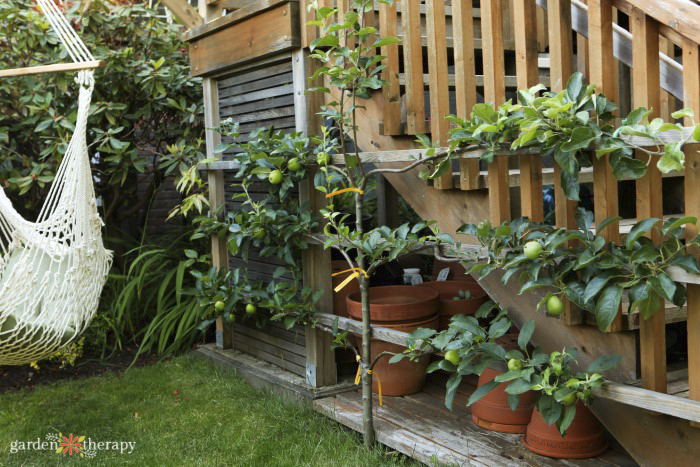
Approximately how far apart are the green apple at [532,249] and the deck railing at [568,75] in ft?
0.63

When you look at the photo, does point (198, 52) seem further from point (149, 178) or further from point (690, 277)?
point (690, 277)

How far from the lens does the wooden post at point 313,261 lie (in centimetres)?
315

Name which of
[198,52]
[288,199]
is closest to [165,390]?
[288,199]

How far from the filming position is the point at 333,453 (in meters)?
2.71

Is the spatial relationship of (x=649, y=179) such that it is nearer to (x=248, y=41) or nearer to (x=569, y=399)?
(x=569, y=399)

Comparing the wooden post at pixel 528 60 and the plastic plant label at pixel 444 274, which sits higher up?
the wooden post at pixel 528 60

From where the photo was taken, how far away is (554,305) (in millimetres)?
2002

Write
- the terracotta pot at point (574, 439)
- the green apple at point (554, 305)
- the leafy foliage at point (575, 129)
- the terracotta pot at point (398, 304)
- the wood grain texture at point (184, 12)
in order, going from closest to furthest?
1. the leafy foliage at point (575, 129)
2. the green apple at point (554, 305)
3. the terracotta pot at point (574, 439)
4. the terracotta pot at point (398, 304)
5. the wood grain texture at point (184, 12)

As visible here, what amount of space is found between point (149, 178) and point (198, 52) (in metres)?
1.56

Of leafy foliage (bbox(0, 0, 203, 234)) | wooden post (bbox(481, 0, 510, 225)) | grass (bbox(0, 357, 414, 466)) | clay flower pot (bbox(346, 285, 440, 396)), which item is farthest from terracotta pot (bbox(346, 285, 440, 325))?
leafy foliage (bbox(0, 0, 203, 234))

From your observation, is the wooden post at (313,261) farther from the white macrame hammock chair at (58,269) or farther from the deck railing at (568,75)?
the white macrame hammock chair at (58,269)

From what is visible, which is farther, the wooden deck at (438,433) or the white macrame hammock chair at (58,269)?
the white macrame hammock chair at (58,269)

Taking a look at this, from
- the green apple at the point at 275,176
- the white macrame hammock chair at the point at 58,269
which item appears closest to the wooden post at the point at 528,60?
the green apple at the point at 275,176

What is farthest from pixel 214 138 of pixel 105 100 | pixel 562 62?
pixel 562 62
